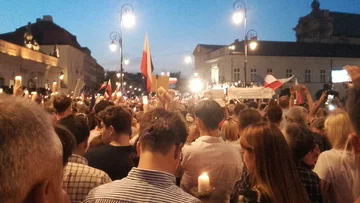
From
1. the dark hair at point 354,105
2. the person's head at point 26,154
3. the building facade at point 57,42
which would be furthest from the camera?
the building facade at point 57,42

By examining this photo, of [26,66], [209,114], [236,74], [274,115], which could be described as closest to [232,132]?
[274,115]

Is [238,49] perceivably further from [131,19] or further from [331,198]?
[331,198]

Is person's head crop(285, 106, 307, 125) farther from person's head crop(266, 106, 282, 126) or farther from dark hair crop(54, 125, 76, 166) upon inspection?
dark hair crop(54, 125, 76, 166)

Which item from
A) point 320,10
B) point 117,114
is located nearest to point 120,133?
point 117,114

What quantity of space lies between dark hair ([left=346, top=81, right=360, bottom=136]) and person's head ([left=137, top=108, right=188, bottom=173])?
1233 millimetres

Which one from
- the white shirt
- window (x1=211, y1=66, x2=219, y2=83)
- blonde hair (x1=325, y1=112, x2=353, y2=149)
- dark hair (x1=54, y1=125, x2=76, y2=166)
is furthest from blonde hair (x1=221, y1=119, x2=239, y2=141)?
window (x1=211, y1=66, x2=219, y2=83)

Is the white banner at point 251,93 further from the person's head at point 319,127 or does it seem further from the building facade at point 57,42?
the building facade at point 57,42

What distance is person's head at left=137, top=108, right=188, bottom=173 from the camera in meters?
2.63

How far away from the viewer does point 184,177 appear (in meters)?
4.13

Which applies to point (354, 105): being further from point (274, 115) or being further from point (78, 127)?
point (274, 115)

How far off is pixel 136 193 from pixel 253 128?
111 cm

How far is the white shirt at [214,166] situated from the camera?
4031mm

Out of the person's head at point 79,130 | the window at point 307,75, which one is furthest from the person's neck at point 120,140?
the window at point 307,75

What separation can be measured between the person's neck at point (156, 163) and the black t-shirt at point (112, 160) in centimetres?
161
